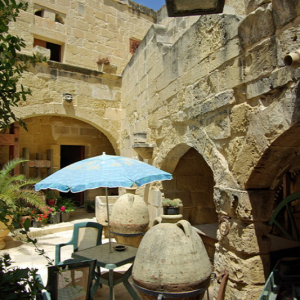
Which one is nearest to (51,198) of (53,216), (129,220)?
(53,216)

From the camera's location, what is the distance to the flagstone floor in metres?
3.52

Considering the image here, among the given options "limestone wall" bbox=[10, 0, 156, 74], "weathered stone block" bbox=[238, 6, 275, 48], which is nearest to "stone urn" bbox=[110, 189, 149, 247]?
"weathered stone block" bbox=[238, 6, 275, 48]


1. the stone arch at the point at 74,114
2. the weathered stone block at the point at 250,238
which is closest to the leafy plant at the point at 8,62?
the weathered stone block at the point at 250,238

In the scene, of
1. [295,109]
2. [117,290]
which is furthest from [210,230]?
[295,109]

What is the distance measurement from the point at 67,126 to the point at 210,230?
19.3ft

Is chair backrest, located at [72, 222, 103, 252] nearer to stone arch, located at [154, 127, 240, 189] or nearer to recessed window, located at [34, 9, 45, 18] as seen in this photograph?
stone arch, located at [154, 127, 240, 189]

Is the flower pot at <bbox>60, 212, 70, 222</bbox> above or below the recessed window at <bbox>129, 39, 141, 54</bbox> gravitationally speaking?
below

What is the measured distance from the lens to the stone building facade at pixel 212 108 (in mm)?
2244

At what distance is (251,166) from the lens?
8.05ft

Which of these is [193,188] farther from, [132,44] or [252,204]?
[132,44]

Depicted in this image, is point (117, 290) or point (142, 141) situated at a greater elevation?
point (142, 141)

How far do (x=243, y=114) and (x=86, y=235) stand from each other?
249 centimetres

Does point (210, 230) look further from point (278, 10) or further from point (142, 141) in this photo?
point (278, 10)

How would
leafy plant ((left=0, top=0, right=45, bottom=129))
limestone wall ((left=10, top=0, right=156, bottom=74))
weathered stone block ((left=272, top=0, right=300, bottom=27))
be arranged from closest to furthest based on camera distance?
leafy plant ((left=0, top=0, right=45, bottom=129)) → weathered stone block ((left=272, top=0, right=300, bottom=27)) → limestone wall ((left=10, top=0, right=156, bottom=74))
